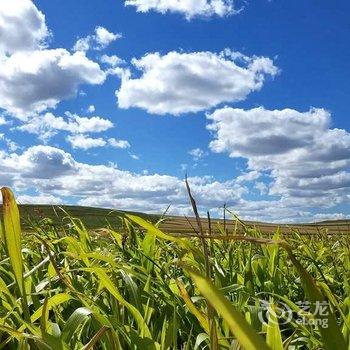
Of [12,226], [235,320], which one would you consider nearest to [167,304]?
[12,226]

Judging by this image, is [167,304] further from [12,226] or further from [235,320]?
[235,320]

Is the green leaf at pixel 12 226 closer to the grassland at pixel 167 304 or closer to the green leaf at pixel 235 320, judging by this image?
the grassland at pixel 167 304

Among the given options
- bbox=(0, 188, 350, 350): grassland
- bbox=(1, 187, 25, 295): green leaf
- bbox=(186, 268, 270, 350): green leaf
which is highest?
bbox=(1, 187, 25, 295): green leaf

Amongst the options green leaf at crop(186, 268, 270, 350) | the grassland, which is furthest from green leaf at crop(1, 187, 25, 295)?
green leaf at crop(186, 268, 270, 350)

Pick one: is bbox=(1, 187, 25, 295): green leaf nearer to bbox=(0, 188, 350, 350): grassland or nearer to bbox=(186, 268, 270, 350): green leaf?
bbox=(0, 188, 350, 350): grassland

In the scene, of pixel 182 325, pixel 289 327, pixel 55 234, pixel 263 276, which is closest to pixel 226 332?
pixel 182 325

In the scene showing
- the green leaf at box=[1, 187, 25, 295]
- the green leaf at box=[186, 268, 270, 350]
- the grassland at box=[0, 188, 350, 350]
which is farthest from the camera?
the green leaf at box=[1, 187, 25, 295]

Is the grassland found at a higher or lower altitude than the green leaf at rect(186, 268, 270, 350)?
lower

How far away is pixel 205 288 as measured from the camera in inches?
24.1

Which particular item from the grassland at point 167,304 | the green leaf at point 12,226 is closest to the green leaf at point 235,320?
the grassland at point 167,304

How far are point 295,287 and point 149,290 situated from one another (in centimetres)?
99

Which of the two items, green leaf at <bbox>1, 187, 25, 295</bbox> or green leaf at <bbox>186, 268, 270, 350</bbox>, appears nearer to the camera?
green leaf at <bbox>186, 268, 270, 350</bbox>

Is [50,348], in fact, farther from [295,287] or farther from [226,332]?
[295,287]

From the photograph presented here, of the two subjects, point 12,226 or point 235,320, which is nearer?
point 235,320
